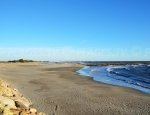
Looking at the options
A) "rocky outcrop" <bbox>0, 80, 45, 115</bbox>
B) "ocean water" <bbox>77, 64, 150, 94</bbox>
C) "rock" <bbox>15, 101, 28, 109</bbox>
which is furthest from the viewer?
"ocean water" <bbox>77, 64, 150, 94</bbox>

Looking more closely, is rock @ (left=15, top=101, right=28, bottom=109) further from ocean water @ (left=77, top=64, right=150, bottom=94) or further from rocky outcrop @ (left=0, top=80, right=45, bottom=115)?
ocean water @ (left=77, top=64, right=150, bottom=94)

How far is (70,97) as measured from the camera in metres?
16.8

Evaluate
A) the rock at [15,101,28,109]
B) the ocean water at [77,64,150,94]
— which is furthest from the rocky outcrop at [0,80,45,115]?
the ocean water at [77,64,150,94]

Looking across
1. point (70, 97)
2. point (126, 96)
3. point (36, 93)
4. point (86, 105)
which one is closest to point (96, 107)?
point (86, 105)

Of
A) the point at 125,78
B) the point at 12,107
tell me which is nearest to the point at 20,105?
the point at 12,107

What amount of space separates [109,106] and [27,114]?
545cm

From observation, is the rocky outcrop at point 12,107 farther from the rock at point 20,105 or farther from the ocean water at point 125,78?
the ocean water at point 125,78

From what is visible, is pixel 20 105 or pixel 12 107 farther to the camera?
pixel 20 105

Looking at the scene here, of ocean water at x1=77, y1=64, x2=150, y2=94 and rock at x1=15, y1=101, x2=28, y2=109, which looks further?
ocean water at x1=77, y1=64, x2=150, y2=94

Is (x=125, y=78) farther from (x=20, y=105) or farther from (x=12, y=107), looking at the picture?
(x=12, y=107)

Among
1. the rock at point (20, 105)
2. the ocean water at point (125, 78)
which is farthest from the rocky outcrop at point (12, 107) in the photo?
the ocean water at point (125, 78)

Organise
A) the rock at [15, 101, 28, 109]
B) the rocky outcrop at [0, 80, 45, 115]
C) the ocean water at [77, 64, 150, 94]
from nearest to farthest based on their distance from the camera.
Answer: the rocky outcrop at [0, 80, 45, 115]
the rock at [15, 101, 28, 109]
the ocean water at [77, 64, 150, 94]

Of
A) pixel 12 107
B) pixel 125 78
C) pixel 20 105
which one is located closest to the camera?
pixel 12 107

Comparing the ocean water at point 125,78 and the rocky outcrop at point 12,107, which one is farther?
the ocean water at point 125,78
